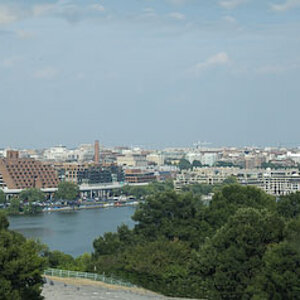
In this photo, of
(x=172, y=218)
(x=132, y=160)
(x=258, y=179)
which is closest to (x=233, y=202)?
(x=172, y=218)

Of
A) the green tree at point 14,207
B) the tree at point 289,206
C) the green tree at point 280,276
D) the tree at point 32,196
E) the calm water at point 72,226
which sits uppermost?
the tree at point 289,206

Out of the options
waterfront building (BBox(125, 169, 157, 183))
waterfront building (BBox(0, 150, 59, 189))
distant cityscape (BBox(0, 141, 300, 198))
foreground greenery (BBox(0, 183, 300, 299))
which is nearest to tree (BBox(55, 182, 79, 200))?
distant cityscape (BBox(0, 141, 300, 198))

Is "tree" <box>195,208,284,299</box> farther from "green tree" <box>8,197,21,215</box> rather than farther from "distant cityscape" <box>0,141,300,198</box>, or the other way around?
"distant cityscape" <box>0,141,300,198</box>

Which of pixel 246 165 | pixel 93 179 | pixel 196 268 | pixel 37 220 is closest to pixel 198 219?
pixel 196 268

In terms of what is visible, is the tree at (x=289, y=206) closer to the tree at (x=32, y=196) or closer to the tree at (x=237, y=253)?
the tree at (x=237, y=253)

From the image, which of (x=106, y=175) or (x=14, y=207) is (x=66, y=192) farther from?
(x=106, y=175)

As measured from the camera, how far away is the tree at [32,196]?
2803 centimetres

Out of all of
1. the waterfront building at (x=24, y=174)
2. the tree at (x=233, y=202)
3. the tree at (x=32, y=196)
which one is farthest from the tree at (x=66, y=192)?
the tree at (x=233, y=202)

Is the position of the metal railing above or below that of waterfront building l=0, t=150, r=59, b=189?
below

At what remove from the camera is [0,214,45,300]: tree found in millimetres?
5656

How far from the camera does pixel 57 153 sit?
60844 millimetres

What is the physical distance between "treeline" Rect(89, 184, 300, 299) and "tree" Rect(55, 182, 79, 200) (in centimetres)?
1968

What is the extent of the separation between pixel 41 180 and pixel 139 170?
8.43m

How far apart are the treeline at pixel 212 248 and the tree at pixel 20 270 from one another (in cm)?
190
